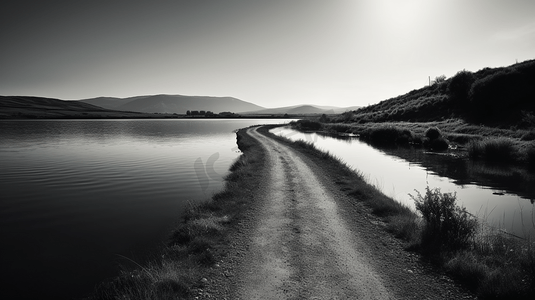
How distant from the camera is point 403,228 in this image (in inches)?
381

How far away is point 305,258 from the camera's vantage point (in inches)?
309

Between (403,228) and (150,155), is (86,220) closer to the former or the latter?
(403,228)

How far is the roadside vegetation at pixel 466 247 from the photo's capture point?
6059 mm

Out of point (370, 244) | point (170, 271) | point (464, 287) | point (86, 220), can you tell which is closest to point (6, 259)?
point (86, 220)

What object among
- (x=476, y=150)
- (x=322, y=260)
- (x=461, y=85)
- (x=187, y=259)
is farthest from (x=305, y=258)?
(x=461, y=85)

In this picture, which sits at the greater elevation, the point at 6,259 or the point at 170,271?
the point at 170,271

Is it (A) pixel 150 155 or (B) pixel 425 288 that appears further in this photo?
(A) pixel 150 155

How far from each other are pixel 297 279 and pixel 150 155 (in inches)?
1178

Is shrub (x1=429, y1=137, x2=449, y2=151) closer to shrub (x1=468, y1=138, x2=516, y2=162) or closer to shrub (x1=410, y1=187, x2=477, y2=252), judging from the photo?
shrub (x1=468, y1=138, x2=516, y2=162)

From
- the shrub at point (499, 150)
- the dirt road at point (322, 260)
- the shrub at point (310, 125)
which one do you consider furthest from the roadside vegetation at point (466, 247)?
the shrub at point (310, 125)

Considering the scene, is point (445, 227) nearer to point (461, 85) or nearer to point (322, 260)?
point (322, 260)

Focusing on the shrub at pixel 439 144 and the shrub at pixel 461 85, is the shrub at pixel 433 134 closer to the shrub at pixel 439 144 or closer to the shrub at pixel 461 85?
the shrub at pixel 439 144

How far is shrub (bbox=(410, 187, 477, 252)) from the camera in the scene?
8.40m

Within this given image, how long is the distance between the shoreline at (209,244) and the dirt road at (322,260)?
12.3 inches
